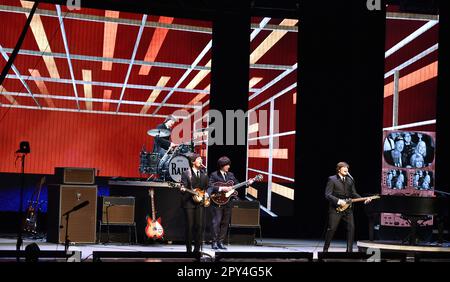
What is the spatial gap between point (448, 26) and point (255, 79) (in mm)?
4466

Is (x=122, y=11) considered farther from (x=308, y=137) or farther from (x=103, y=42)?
(x=308, y=137)

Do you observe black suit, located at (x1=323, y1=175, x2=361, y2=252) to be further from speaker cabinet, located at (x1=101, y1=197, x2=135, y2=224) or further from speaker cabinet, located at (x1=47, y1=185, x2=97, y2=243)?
speaker cabinet, located at (x1=47, y1=185, x2=97, y2=243)

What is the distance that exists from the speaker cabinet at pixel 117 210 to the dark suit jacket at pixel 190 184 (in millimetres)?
2163

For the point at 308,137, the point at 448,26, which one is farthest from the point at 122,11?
the point at 448,26

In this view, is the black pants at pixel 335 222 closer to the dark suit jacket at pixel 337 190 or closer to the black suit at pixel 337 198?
the black suit at pixel 337 198

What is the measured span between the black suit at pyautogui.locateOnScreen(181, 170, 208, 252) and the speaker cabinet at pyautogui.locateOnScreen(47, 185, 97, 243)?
219 centimetres

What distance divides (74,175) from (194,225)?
9.00ft

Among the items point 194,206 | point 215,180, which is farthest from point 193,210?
point 215,180

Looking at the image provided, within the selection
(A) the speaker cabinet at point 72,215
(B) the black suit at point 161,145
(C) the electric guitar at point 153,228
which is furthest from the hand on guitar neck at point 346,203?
(A) the speaker cabinet at point 72,215

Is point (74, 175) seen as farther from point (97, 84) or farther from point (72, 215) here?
point (97, 84)

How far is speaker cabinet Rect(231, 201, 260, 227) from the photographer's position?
1411 cm

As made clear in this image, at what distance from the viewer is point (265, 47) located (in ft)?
52.3

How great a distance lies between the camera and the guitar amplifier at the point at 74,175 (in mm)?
12766

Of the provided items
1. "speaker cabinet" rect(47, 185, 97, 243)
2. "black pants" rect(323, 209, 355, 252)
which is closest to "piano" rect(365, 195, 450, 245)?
"black pants" rect(323, 209, 355, 252)
